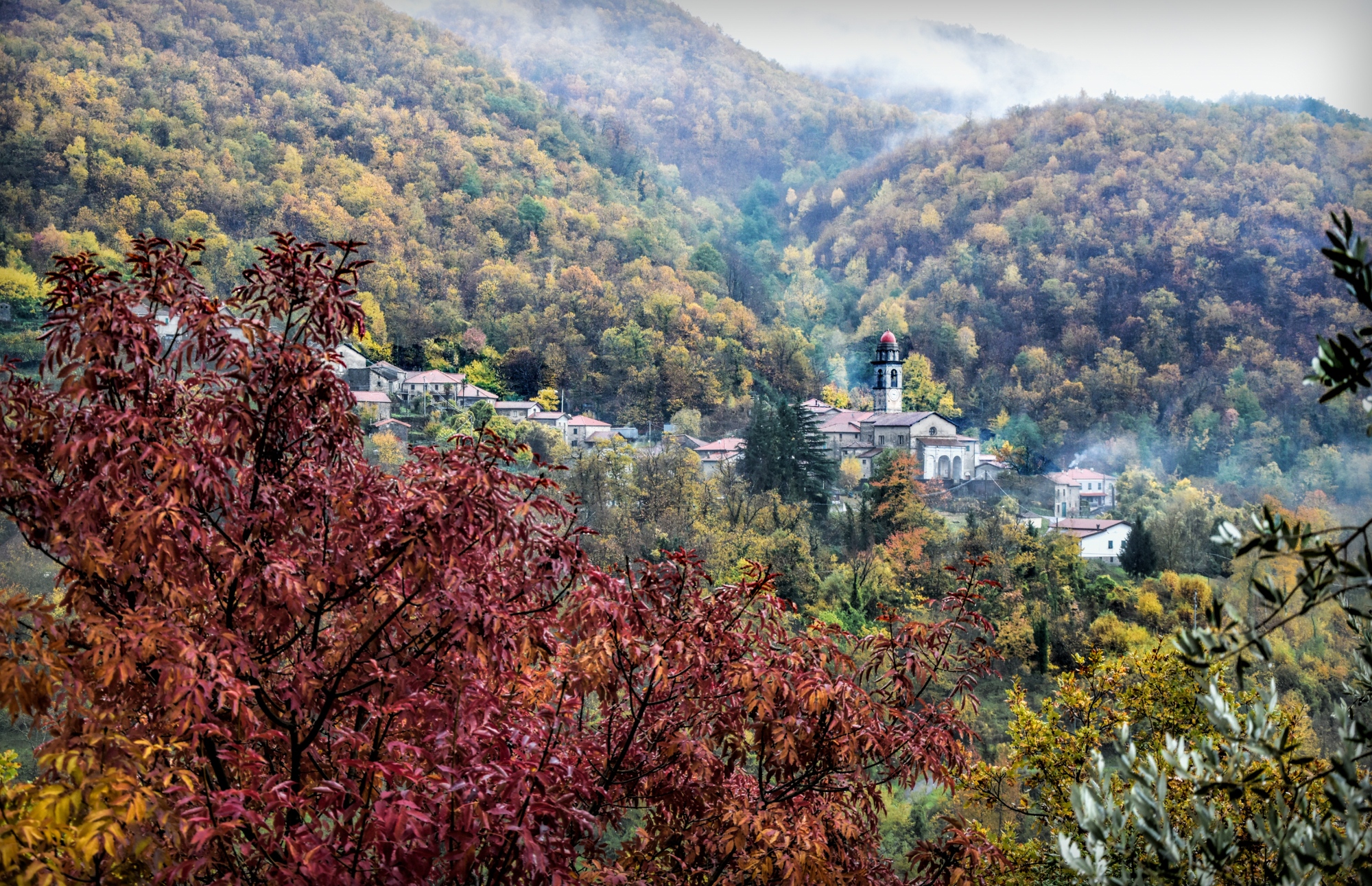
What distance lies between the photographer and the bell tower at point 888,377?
23.7 m

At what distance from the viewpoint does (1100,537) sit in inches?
731

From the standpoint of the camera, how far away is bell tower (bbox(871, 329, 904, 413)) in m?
23.7

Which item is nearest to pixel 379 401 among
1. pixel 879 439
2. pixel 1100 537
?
pixel 879 439

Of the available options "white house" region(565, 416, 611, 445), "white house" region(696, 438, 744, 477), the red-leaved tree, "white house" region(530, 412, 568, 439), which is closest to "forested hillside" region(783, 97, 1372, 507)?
"white house" region(696, 438, 744, 477)

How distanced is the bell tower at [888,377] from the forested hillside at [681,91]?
1031 cm

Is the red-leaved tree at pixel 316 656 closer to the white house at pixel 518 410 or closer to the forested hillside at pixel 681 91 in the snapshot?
the white house at pixel 518 410

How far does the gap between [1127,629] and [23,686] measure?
16.0 m

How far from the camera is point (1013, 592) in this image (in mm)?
15734

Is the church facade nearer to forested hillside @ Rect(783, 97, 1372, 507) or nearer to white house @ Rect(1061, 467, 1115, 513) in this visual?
white house @ Rect(1061, 467, 1115, 513)

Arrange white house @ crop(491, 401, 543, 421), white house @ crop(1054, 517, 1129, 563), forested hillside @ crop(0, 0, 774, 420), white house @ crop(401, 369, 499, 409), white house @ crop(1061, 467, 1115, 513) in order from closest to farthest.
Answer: white house @ crop(401, 369, 499, 409) < forested hillside @ crop(0, 0, 774, 420) < white house @ crop(1054, 517, 1129, 563) < white house @ crop(491, 401, 543, 421) < white house @ crop(1061, 467, 1115, 513)

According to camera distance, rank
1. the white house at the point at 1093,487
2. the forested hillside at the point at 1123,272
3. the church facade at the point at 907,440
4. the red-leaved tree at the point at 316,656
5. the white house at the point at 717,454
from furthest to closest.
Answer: the forested hillside at the point at 1123,272 → the white house at the point at 1093,487 → the church facade at the point at 907,440 → the white house at the point at 717,454 → the red-leaved tree at the point at 316,656

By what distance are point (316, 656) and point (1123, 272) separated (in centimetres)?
2902

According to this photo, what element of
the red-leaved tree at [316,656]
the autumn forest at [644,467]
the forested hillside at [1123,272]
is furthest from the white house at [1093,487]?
the red-leaved tree at [316,656]

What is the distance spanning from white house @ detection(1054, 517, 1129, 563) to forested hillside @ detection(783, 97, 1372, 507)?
15.5ft
